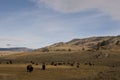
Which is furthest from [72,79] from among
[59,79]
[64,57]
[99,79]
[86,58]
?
[64,57]

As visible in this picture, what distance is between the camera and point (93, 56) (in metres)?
112

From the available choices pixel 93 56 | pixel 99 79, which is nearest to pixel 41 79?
pixel 99 79

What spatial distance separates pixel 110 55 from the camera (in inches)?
4274

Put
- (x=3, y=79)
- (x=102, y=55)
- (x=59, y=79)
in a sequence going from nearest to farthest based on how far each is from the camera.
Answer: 1. (x=3, y=79)
2. (x=59, y=79)
3. (x=102, y=55)

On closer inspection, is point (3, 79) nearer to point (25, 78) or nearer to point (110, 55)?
point (25, 78)

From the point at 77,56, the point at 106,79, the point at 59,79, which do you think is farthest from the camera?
the point at 77,56

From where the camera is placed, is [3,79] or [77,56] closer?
[3,79]

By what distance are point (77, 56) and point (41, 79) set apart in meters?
77.6

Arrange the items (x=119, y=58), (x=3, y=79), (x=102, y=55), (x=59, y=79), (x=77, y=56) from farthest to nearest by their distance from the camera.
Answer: (x=77, y=56) < (x=102, y=55) < (x=119, y=58) < (x=59, y=79) < (x=3, y=79)

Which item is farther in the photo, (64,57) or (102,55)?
(64,57)

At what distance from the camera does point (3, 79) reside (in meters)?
39.4

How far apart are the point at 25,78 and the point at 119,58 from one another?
6460 cm

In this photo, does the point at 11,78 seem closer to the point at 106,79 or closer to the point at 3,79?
the point at 3,79

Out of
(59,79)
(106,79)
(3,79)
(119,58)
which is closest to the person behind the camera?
(106,79)
